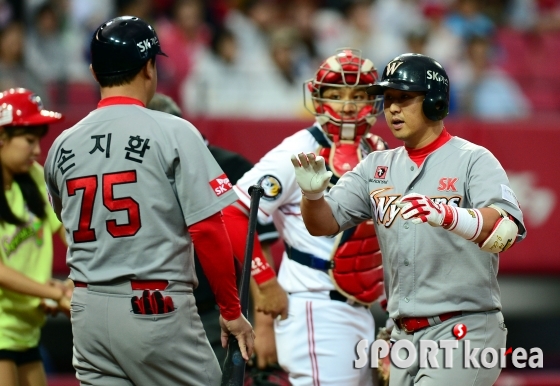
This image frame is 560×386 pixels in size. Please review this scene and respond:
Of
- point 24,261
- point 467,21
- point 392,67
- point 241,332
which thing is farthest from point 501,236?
point 467,21

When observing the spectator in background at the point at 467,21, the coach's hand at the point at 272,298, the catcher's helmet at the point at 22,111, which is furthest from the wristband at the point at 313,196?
the spectator in background at the point at 467,21

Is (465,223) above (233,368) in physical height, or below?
above

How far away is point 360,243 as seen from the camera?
4402 millimetres

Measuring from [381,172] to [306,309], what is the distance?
98 centimetres

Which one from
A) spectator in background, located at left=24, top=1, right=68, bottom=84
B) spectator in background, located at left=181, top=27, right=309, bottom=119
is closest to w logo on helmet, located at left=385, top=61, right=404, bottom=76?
spectator in background, located at left=181, top=27, right=309, bottom=119

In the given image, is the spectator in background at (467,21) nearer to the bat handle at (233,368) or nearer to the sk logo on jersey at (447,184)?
the sk logo on jersey at (447,184)

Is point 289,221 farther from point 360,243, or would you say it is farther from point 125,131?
point 125,131

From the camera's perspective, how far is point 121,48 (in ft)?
11.2

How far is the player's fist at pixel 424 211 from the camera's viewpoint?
321cm

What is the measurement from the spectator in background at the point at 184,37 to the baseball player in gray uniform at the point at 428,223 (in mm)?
5682

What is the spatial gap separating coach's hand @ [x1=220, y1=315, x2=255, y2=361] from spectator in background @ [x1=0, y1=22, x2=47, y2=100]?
485cm

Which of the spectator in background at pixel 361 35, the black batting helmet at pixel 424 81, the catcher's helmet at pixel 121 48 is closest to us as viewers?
the catcher's helmet at pixel 121 48

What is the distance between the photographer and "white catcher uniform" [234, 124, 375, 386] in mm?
4355

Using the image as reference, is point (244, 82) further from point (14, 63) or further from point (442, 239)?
point (442, 239)
